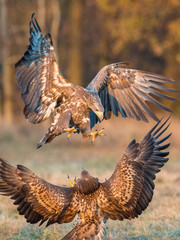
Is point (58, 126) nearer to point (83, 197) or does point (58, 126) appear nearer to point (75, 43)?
point (83, 197)

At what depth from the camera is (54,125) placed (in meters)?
7.54

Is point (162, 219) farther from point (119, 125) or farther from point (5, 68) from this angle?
point (5, 68)

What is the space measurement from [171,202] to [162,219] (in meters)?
0.91

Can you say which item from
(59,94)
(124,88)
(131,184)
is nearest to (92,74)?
(124,88)

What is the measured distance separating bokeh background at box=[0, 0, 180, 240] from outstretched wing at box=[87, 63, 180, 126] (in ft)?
4.85

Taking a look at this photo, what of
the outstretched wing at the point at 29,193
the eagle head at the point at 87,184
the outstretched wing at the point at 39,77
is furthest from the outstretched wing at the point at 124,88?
the outstretched wing at the point at 29,193

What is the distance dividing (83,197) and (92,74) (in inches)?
892

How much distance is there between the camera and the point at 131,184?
5969 millimetres

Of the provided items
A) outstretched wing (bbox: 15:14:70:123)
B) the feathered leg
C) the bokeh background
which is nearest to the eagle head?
the bokeh background

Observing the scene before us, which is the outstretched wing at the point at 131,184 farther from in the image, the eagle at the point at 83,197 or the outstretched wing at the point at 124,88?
the outstretched wing at the point at 124,88

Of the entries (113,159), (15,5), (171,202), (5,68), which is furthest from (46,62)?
(15,5)

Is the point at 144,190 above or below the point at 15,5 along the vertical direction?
below

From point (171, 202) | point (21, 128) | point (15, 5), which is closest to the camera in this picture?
point (171, 202)

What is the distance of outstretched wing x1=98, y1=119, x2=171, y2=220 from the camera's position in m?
5.96
